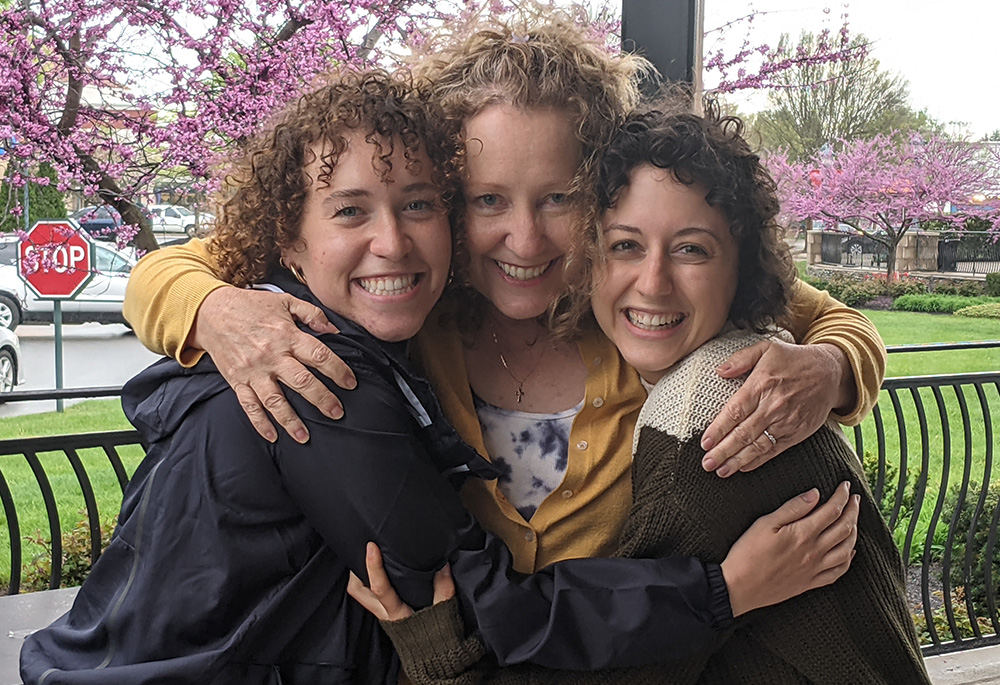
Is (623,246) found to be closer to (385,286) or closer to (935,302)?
(385,286)

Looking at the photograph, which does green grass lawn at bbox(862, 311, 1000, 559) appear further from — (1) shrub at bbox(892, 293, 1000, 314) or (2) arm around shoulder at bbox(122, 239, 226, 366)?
(2) arm around shoulder at bbox(122, 239, 226, 366)

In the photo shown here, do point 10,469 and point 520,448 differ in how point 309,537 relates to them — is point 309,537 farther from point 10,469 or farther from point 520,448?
point 10,469

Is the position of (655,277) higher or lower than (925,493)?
higher

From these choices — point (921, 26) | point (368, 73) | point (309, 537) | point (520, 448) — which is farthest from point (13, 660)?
point (921, 26)

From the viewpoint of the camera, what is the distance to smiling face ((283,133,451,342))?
49.2 inches

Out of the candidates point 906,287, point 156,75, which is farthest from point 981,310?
point 156,75

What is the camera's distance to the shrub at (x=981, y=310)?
3469mm

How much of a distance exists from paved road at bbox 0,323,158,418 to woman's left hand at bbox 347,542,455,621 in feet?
8.23

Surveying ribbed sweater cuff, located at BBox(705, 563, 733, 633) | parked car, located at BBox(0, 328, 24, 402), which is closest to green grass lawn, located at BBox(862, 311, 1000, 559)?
ribbed sweater cuff, located at BBox(705, 563, 733, 633)

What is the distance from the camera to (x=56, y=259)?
10.8 ft

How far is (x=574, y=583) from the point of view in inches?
47.9

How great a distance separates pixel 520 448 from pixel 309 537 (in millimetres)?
391

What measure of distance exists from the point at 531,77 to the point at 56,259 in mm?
2576

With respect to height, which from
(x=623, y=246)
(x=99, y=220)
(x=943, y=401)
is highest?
(x=99, y=220)
